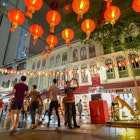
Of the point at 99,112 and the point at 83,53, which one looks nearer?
the point at 99,112

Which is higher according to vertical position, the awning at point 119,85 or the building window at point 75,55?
the building window at point 75,55

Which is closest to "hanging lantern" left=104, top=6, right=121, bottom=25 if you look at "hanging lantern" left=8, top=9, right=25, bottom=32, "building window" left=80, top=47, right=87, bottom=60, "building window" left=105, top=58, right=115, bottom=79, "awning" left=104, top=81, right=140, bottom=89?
"hanging lantern" left=8, top=9, right=25, bottom=32

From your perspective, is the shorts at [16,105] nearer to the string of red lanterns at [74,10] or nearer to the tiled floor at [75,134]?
the tiled floor at [75,134]

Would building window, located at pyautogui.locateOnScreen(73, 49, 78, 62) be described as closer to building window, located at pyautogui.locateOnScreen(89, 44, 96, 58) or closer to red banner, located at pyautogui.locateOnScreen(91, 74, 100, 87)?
building window, located at pyautogui.locateOnScreen(89, 44, 96, 58)

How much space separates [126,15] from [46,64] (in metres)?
17.0

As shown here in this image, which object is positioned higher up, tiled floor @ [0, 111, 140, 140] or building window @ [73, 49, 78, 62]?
building window @ [73, 49, 78, 62]

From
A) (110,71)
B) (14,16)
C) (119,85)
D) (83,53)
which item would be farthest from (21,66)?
(14,16)

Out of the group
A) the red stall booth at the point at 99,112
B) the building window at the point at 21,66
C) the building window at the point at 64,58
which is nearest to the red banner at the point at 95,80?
the building window at the point at 64,58

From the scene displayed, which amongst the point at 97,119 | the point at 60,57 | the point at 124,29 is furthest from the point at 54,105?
the point at 60,57

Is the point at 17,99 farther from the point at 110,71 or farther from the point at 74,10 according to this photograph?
the point at 110,71

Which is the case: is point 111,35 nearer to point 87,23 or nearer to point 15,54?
point 87,23

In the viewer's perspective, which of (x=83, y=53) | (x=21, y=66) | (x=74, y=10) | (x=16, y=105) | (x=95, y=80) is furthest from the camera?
(x=21, y=66)

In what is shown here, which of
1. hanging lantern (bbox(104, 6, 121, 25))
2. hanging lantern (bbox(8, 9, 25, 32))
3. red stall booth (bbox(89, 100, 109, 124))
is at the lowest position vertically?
red stall booth (bbox(89, 100, 109, 124))

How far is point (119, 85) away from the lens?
43.7 ft
